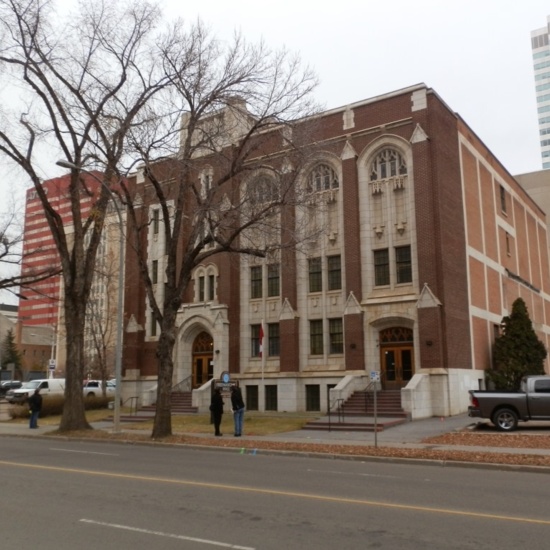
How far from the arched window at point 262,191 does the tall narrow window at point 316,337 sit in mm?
11509

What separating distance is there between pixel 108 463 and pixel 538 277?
3762 cm

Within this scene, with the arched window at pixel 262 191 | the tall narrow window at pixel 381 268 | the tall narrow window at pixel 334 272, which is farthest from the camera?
the tall narrow window at pixel 334 272

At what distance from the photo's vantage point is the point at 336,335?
29.8 meters

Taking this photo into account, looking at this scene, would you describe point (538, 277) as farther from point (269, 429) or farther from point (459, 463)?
point (459, 463)

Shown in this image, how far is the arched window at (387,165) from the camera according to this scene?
2916 cm

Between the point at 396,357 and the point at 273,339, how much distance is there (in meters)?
6.91

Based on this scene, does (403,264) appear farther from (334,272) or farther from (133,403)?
(133,403)

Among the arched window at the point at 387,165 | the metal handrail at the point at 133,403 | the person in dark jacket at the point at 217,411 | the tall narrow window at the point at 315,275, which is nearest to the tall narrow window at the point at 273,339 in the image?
the tall narrow window at the point at 315,275

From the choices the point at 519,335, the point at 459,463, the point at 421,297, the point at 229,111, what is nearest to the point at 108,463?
the point at 459,463

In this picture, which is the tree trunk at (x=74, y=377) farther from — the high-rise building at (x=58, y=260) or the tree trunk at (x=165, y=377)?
the tree trunk at (x=165, y=377)

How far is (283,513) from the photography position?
26.0ft

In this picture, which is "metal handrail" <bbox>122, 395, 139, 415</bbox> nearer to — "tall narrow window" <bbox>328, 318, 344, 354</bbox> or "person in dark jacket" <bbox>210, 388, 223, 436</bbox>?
"tall narrow window" <bbox>328, 318, 344, 354</bbox>

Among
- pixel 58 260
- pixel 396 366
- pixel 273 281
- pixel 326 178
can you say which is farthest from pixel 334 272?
pixel 58 260

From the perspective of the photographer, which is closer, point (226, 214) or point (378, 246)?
point (226, 214)
